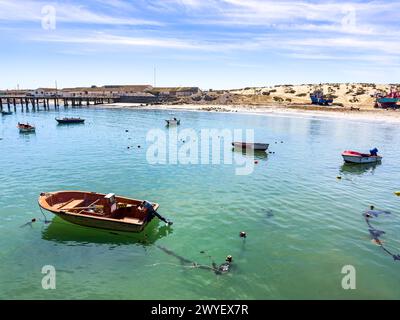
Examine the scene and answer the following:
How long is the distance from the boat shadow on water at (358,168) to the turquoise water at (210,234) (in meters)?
0.27

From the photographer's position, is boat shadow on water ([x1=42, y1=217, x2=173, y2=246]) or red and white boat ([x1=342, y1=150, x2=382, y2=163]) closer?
boat shadow on water ([x1=42, y1=217, x2=173, y2=246])

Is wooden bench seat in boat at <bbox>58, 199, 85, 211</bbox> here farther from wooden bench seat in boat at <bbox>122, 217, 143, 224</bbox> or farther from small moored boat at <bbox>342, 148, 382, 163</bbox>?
small moored boat at <bbox>342, 148, 382, 163</bbox>

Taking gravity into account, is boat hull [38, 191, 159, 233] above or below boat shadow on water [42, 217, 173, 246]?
above

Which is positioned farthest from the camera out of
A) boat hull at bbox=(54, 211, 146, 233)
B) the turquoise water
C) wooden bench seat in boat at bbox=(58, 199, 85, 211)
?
wooden bench seat in boat at bbox=(58, 199, 85, 211)

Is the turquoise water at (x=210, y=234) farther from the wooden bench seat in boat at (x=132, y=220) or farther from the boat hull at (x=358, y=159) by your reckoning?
the boat hull at (x=358, y=159)

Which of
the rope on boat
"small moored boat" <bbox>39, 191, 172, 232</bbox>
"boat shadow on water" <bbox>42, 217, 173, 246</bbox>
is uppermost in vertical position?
"small moored boat" <bbox>39, 191, 172, 232</bbox>

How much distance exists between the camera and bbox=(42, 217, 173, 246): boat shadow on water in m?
A: 22.1

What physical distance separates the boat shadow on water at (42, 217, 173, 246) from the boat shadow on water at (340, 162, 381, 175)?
28385mm

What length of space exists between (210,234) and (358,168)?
2953 cm

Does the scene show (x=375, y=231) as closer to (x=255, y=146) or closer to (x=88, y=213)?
(x=88, y=213)

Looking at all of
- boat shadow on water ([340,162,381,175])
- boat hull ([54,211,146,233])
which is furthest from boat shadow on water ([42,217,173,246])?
boat shadow on water ([340,162,381,175])

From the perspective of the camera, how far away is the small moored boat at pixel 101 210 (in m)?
22.2

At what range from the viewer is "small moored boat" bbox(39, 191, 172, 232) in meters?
22.2

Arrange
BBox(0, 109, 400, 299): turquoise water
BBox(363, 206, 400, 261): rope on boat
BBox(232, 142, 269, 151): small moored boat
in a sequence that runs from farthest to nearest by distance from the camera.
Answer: BBox(232, 142, 269, 151): small moored boat < BBox(363, 206, 400, 261): rope on boat < BBox(0, 109, 400, 299): turquoise water
